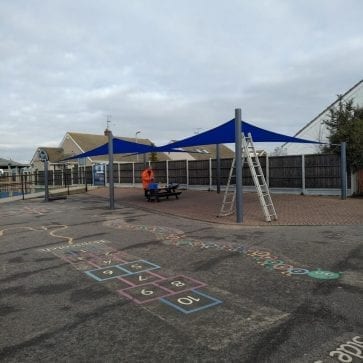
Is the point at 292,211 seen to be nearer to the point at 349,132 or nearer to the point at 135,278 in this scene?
the point at 349,132

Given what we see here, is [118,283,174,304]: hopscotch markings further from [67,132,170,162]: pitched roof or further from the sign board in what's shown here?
[67,132,170,162]: pitched roof

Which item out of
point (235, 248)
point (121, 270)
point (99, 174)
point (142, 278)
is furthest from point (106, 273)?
point (99, 174)

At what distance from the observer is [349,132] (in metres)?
16.5

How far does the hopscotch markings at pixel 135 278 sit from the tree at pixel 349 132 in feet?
38.4

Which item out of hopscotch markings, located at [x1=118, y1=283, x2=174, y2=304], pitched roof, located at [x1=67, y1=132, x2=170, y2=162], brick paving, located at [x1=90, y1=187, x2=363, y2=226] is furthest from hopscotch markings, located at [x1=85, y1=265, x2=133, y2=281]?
pitched roof, located at [x1=67, y1=132, x2=170, y2=162]

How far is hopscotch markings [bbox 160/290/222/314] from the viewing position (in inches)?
177

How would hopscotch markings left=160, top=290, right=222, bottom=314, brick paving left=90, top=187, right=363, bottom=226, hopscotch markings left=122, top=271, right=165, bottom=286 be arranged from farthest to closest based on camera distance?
brick paving left=90, top=187, right=363, bottom=226, hopscotch markings left=122, top=271, right=165, bottom=286, hopscotch markings left=160, top=290, right=222, bottom=314

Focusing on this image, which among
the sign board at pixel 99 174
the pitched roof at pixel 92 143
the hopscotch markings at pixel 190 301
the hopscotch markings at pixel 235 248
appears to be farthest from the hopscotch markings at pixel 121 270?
the pitched roof at pixel 92 143

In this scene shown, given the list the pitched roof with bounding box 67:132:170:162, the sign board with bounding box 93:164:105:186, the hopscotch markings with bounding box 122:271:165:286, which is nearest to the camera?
the hopscotch markings with bounding box 122:271:165:286

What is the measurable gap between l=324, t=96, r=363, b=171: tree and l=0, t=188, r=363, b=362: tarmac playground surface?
744cm

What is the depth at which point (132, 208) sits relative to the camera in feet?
52.3

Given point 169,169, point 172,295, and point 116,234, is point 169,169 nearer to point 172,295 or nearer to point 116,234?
point 116,234

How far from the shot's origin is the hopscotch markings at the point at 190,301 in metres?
4.49

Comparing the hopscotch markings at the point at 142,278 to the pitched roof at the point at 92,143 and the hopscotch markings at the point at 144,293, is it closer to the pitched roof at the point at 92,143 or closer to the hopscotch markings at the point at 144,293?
the hopscotch markings at the point at 144,293
